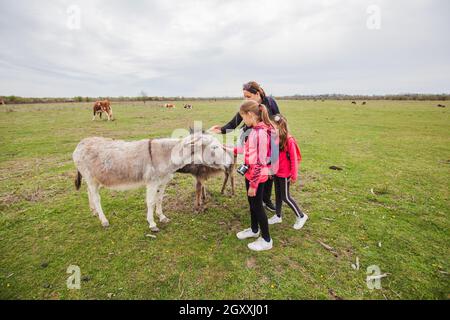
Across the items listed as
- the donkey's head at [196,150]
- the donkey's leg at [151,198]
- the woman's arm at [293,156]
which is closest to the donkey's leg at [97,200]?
the donkey's leg at [151,198]

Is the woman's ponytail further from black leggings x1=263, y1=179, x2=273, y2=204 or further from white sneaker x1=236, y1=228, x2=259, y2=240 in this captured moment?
white sneaker x1=236, y1=228, x2=259, y2=240

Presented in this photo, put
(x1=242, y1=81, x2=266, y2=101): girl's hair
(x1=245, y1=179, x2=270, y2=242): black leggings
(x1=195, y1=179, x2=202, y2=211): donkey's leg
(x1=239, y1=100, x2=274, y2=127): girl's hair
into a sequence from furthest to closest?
(x1=195, y1=179, x2=202, y2=211): donkey's leg
(x1=242, y1=81, x2=266, y2=101): girl's hair
(x1=245, y1=179, x2=270, y2=242): black leggings
(x1=239, y1=100, x2=274, y2=127): girl's hair

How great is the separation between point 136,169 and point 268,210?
3.44 metres

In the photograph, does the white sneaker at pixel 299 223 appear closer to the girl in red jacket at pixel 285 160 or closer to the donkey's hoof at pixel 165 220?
the girl in red jacket at pixel 285 160

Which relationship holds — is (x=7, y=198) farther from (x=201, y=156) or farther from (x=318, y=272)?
(x=318, y=272)

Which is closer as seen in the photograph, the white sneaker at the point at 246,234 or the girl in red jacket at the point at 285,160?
the girl in red jacket at the point at 285,160

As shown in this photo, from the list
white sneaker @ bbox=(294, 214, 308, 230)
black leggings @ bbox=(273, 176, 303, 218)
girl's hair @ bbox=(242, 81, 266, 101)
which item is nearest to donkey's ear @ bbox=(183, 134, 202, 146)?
girl's hair @ bbox=(242, 81, 266, 101)

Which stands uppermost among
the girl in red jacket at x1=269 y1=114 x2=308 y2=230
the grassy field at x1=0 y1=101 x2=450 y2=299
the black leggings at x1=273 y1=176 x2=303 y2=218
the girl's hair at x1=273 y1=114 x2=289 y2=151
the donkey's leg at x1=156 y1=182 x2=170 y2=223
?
the girl's hair at x1=273 y1=114 x2=289 y2=151

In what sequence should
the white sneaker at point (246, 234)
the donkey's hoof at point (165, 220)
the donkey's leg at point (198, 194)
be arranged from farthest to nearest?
the donkey's leg at point (198, 194) → the donkey's hoof at point (165, 220) → the white sneaker at point (246, 234)

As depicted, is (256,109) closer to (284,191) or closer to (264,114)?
(264,114)

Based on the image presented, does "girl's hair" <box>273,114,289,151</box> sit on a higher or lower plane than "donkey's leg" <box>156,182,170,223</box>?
higher
